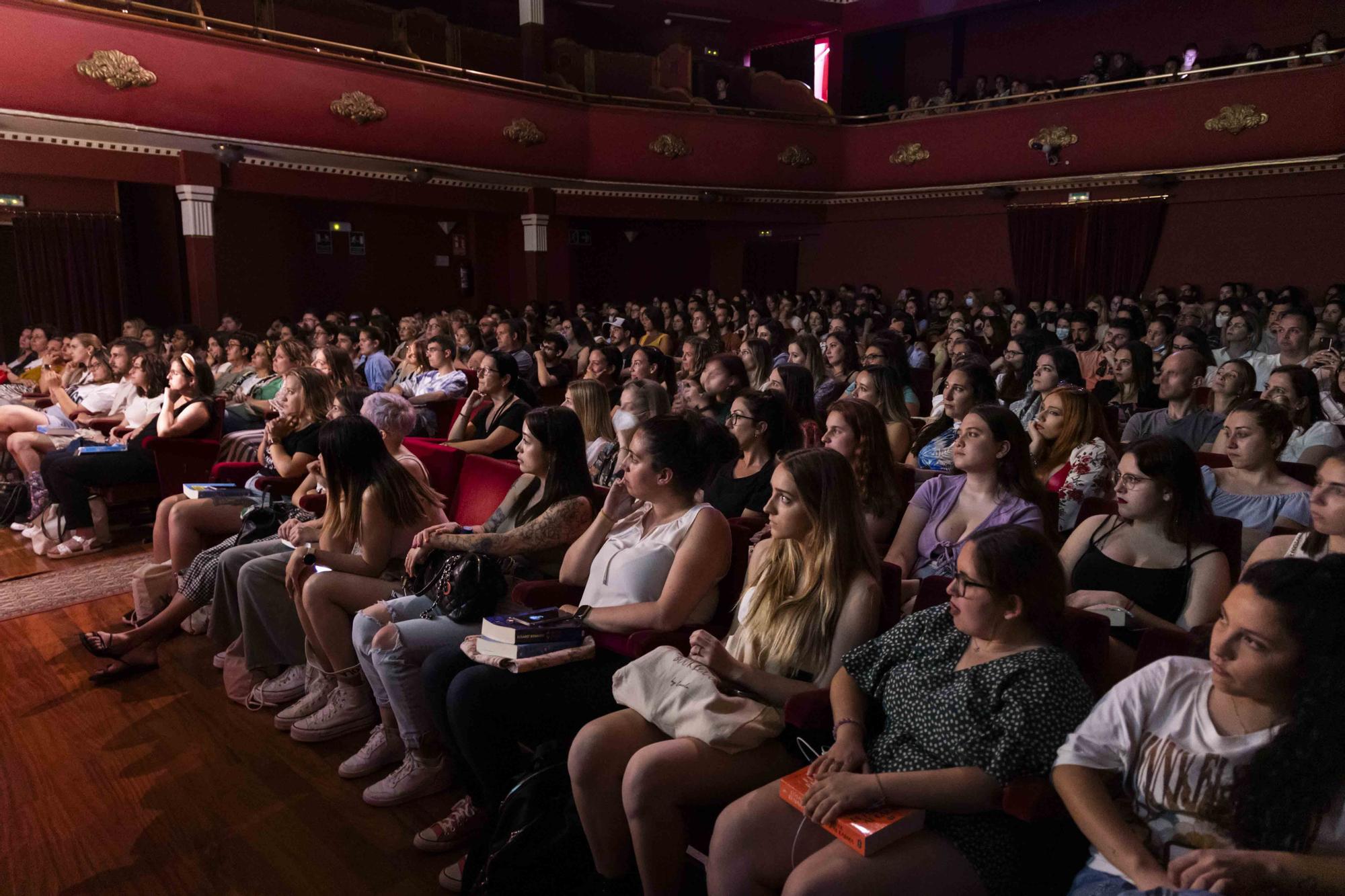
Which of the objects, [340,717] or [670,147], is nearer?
[340,717]

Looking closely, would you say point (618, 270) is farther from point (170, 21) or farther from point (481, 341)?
point (170, 21)

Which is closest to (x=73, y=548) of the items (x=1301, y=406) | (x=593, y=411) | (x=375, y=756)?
(x=593, y=411)

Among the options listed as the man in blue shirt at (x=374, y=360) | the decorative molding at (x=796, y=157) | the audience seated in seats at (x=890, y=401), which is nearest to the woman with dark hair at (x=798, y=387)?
the audience seated in seats at (x=890, y=401)

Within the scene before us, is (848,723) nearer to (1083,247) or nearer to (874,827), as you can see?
(874,827)

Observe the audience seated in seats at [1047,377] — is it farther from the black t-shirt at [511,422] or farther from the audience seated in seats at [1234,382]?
the black t-shirt at [511,422]

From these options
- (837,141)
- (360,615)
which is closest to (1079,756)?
(360,615)

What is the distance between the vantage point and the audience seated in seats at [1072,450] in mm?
3084

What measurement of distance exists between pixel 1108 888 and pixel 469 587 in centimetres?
171

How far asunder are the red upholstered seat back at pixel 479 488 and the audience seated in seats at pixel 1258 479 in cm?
233

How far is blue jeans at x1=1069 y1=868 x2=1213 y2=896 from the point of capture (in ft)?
4.54

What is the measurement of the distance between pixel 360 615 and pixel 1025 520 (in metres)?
1.90

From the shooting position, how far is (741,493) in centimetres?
318

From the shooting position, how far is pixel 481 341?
28.5ft

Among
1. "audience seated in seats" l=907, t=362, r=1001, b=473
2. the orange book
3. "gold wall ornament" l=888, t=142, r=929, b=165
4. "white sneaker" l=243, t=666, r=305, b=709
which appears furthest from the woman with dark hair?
"gold wall ornament" l=888, t=142, r=929, b=165
